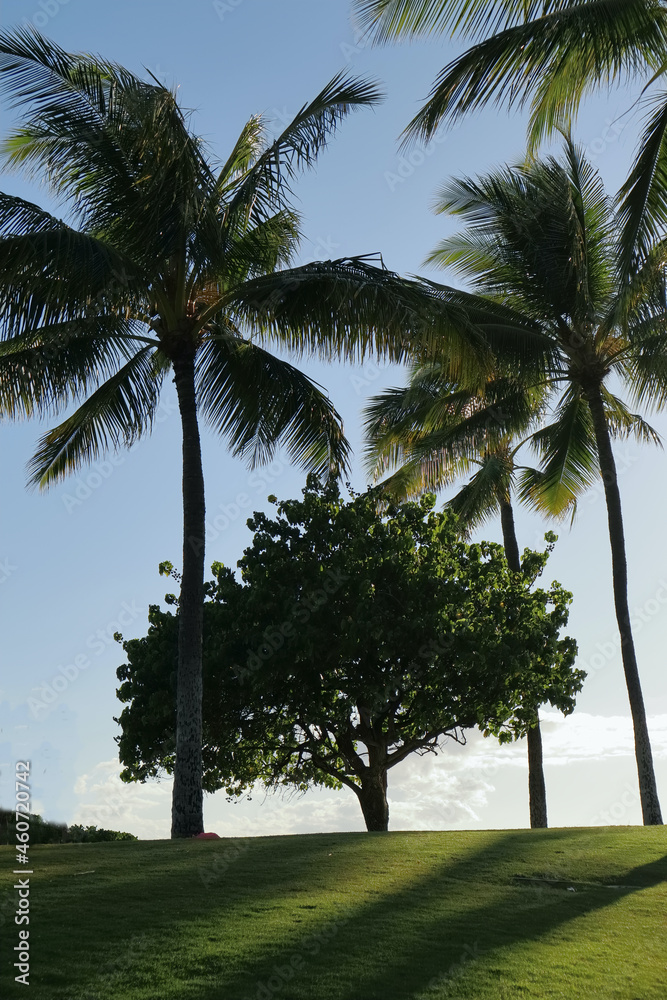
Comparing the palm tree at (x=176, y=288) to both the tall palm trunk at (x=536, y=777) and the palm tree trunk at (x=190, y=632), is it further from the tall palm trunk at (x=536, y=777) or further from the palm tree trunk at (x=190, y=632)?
the tall palm trunk at (x=536, y=777)

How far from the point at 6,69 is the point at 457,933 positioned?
1265 cm

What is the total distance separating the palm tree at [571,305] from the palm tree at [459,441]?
1.23m

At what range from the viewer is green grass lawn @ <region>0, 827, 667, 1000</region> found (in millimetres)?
5832

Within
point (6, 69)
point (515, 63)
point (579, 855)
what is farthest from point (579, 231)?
point (579, 855)

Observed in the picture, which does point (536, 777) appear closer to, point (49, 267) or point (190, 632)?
point (190, 632)

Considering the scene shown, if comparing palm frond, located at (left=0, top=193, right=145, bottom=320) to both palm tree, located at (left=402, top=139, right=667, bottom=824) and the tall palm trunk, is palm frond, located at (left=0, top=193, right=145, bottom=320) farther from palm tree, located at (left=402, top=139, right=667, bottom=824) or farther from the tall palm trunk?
the tall palm trunk

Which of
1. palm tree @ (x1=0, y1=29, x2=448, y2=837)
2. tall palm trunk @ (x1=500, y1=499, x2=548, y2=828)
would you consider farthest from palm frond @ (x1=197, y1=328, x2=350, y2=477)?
tall palm trunk @ (x1=500, y1=499, x2=548, y2=828)

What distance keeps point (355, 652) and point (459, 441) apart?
5358 mm

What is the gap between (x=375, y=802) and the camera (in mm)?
22984

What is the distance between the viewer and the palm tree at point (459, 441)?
69.6 feet

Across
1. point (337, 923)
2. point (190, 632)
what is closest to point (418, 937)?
point (337, 923)

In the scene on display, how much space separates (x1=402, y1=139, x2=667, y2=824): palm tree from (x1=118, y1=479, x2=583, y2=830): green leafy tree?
12.8ft

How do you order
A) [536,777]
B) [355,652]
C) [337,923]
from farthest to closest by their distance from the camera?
1. [536,777]
2. [355,652]
3. [337,923]

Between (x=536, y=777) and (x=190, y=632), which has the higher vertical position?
(x=190, y=632)
